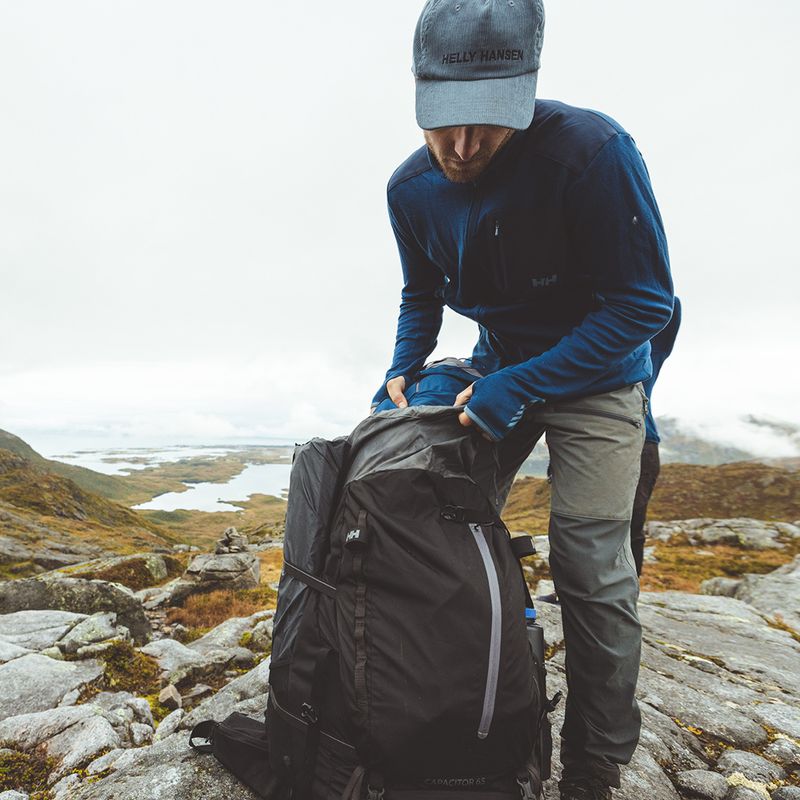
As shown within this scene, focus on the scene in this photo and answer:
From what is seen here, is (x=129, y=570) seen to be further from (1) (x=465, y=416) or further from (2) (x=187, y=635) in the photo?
(1) (x=465, y=416)

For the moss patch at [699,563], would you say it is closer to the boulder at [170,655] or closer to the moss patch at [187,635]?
the moss patch at [187,635]

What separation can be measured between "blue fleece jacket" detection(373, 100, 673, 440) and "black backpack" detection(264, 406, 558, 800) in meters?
0.54

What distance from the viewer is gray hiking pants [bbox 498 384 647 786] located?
2.70m

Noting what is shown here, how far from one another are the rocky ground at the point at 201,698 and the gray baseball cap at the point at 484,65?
406 cm

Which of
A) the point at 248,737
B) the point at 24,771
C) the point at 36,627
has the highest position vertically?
the point at 248,737

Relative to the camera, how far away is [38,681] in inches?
231

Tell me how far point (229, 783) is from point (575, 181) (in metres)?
4.15

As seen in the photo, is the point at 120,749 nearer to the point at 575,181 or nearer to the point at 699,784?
the point at 699,784

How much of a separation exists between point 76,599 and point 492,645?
12.1 m

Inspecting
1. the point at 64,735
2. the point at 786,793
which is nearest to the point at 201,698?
the point at 64,735

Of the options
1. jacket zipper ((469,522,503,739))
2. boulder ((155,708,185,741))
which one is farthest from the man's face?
boulder ((155,708,185,741))

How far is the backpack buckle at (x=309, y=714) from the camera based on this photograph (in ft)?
7.77

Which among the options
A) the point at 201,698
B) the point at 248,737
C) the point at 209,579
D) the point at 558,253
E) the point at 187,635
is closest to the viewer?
the point at 558,253

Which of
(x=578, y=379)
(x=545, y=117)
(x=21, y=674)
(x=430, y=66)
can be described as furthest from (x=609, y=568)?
(x=21, y=674)
